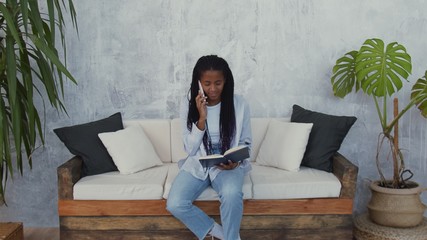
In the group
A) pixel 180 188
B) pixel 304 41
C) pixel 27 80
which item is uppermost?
pixel 304 41

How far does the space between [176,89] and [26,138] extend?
3.87 ft

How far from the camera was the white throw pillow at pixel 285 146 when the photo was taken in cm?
338

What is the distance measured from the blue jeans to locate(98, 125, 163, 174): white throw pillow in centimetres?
47

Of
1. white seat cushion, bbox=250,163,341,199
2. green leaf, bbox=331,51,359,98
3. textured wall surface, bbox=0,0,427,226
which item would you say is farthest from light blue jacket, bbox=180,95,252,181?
green leaf, bbox=331,51,359,98

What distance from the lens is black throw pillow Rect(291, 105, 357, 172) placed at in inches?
132

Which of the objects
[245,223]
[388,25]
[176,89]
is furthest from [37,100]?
[388,25]

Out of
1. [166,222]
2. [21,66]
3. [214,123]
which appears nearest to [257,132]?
[214,123]

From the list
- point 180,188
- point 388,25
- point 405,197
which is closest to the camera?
point 180,188

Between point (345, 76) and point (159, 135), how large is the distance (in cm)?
146

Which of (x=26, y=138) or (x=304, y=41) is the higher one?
(x=304, y=41)

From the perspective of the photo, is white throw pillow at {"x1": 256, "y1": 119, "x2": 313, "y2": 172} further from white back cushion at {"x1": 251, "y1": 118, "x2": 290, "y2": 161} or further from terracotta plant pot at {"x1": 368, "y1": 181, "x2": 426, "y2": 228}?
terracotta plant pot at {"x1": 368, "y1": 181, "x2": 426, "y2": 228}

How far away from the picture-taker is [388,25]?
12.5 feet

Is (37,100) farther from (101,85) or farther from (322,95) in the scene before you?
(322,95)

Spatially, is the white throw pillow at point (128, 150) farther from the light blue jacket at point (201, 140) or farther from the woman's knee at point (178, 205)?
the woman's knee at point (178, 205)
